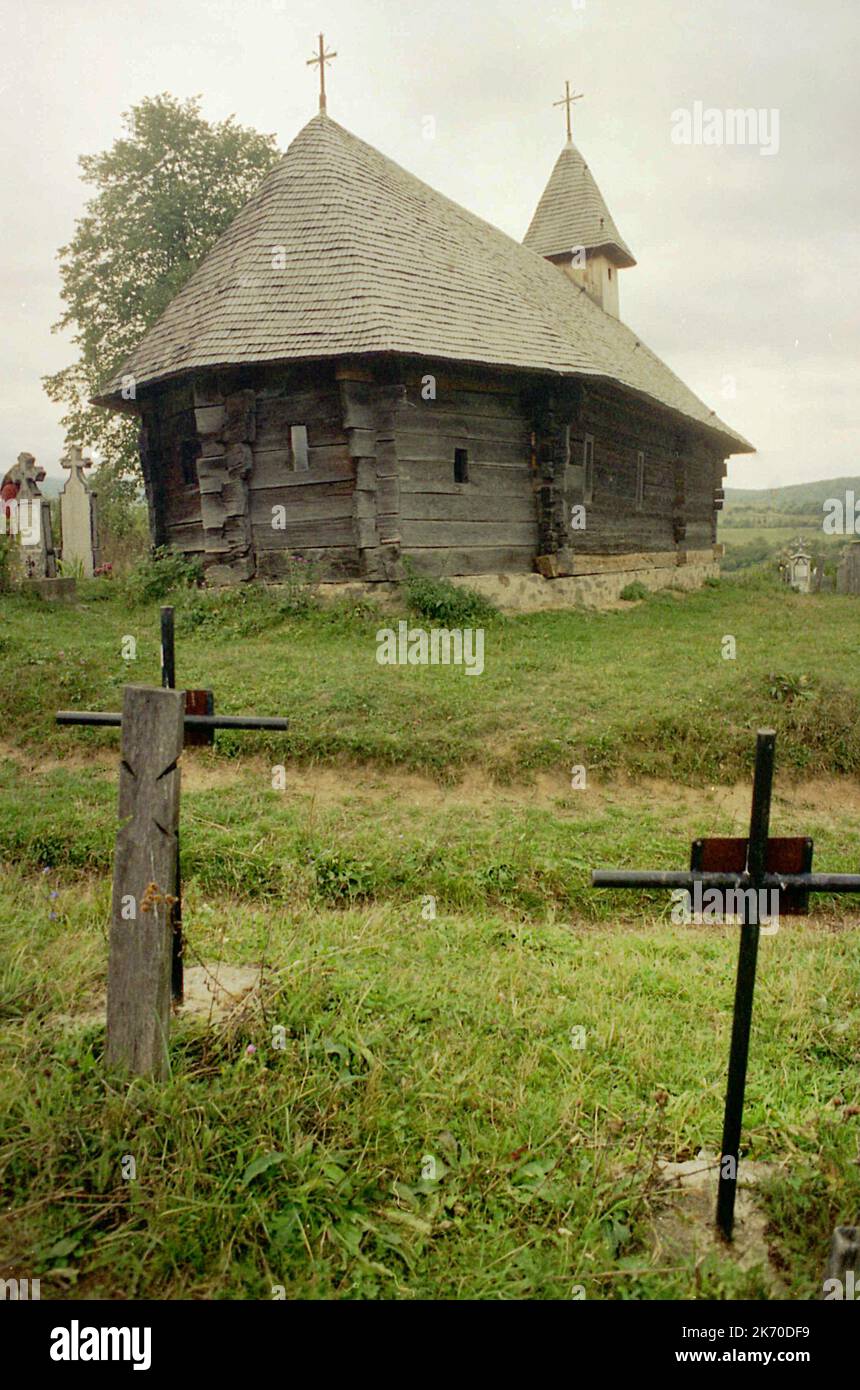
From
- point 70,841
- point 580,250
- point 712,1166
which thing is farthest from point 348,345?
point 580,250

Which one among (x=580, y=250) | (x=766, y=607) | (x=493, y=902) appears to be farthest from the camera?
(x=580, y=250)

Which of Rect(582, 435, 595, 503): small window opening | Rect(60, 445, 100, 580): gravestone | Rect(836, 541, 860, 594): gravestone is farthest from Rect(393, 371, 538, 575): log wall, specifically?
Rect(836, 541, 860, 594): gravestone

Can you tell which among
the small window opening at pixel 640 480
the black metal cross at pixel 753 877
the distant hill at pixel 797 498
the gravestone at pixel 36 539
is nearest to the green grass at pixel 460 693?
the gravestone at pixel 36 539

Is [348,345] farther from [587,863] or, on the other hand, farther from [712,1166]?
[712,1166]

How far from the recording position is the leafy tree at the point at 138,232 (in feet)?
76.3

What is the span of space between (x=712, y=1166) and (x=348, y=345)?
10.9m

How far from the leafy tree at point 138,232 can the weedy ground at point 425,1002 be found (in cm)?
1761

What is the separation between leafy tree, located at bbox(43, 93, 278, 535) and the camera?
23.2 metres

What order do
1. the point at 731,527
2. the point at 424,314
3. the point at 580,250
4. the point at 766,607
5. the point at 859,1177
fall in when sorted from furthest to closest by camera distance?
1. the point at 731,527
2. the point at 580,250
3. the point at 766,607
4. the point at 424,314
5. the point at 859,1177

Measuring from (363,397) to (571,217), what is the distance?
14.5 meters

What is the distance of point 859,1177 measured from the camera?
273 centimetres

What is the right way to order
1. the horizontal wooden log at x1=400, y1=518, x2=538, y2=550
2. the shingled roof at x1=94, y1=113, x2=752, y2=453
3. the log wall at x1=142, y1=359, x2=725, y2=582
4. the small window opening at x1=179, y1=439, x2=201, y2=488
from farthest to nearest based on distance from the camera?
the small window opening at x1=179, y1=439, x2=201, y2=488, the horizontal wooden log at x1=400, y1=518, x2=538, y2=550, the log wall at x1=142, y1=359, x2=725, y2=582, the shingled roof at x1=94, y1=113, x2=752, y2=453

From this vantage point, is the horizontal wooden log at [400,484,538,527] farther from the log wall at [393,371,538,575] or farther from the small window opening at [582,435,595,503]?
the small window opening at [582,435,595,503]

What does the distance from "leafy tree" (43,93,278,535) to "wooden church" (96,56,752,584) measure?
9433 millimetres
